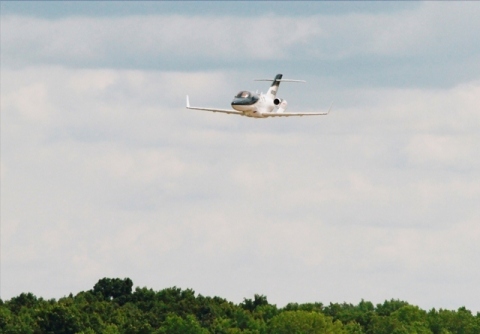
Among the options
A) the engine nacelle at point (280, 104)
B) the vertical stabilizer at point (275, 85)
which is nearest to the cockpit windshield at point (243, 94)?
the engine nacelle at point (280, 104)

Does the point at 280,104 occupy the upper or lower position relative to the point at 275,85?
lower

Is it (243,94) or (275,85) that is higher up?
(275,85)

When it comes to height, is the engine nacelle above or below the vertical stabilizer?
below

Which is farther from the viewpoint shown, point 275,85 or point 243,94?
point 275,85

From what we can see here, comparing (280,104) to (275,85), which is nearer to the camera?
(280,104)

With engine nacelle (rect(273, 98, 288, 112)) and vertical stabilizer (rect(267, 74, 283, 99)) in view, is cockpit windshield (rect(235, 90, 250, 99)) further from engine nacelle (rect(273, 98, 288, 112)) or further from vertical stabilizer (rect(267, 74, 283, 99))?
vertical stabilizer (rect(267, 74, 283, 99))

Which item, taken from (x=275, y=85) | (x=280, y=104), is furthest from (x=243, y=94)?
(x=275, y=85)

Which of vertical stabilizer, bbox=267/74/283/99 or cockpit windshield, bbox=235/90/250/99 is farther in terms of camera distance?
vertical stabilizer, bbox=267/74/283/99

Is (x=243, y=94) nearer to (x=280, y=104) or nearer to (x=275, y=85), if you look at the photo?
(x=280, y=104)

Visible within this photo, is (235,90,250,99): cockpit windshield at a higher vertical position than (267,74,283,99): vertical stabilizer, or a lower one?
lower

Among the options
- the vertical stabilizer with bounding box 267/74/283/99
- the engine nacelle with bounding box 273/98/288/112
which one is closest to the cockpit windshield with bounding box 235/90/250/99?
the engine nacelle with bounding box 273/98/288/112

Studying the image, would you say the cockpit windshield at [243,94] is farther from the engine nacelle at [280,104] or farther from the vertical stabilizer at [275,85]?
the vertical stabilizer at [275,85]

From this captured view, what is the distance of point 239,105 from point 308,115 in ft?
32.5

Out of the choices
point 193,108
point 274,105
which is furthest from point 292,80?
point 193,108
